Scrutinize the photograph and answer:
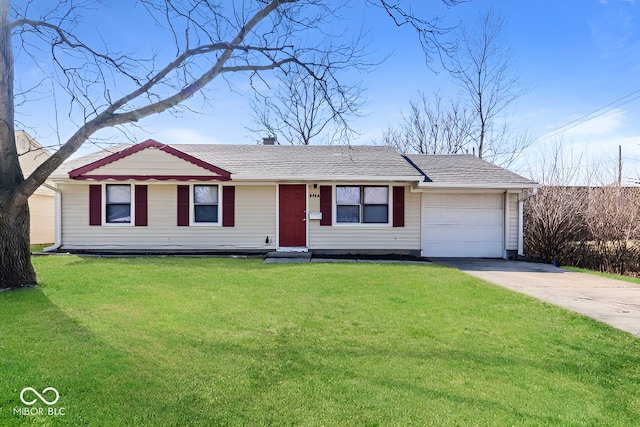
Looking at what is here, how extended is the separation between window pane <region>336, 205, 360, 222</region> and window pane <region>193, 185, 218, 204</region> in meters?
4.11

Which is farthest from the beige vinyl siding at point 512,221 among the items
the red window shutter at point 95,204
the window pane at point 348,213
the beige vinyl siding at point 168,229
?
the red window shutter at point 95,204

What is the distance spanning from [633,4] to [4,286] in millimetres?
16876

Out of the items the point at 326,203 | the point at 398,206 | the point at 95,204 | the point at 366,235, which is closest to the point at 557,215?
the point at 398,206

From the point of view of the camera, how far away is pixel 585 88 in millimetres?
15227

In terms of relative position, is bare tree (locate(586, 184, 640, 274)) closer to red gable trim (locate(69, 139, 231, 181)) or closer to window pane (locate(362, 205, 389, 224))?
window pane (locate(362, 205, 389, 224))

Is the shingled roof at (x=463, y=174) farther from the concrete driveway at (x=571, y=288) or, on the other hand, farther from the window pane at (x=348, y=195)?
the concrete driveway at (x=571, y=288)

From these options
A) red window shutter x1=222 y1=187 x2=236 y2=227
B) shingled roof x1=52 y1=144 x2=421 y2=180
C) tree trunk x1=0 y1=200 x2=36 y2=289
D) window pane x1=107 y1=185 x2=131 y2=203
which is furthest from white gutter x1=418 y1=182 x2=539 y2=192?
tree trunk x1=0 y1=200 x2=36 y2=289

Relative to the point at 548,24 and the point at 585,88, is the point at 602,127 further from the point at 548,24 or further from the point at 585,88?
the point at 548,24

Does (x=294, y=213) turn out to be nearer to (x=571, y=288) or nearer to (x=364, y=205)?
(x=364, y=205)

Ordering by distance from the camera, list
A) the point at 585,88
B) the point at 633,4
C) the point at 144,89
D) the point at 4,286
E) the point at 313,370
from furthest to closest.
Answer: the point at 585,88 → the point at 633,4 → the point at 144,89 → the point at 4,286 → the point at 313,370

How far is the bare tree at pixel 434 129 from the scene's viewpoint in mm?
23359

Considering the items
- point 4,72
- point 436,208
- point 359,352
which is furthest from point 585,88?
point 4,72

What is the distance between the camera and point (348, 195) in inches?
447

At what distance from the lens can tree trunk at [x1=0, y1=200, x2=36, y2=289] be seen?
5.70 meters
